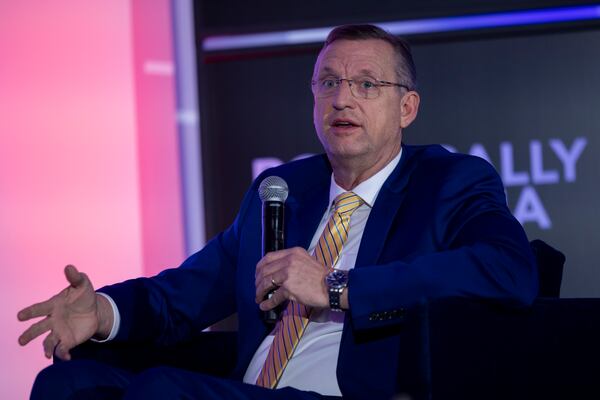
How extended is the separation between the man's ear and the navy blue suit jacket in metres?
0.08

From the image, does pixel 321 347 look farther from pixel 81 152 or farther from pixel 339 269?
pixel 81 152

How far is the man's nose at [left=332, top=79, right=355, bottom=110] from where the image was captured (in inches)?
88.9

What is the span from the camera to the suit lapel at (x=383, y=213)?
203 cm

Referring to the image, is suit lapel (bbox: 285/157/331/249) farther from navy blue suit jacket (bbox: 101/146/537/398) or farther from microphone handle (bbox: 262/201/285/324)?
microphone handle (bbox: 262/201/285/324)

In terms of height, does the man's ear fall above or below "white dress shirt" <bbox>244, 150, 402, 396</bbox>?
above

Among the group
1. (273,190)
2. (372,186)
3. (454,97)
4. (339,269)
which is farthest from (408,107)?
(454,97)

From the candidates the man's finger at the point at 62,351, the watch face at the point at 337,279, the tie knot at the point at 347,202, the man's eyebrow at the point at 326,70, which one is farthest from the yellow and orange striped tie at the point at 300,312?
the man's finger at the point at 62,351

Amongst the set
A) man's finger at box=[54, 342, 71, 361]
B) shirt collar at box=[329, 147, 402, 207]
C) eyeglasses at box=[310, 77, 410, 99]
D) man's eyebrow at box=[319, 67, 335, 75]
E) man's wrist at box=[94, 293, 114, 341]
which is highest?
man's eyebrow at box=[319, 67, 335, 75]

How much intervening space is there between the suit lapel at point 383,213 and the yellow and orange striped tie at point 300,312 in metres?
0.08

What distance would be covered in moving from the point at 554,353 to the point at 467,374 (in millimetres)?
214

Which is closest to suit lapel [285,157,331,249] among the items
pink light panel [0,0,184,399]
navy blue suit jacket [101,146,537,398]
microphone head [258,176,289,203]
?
navy blue suit jacket [101,146,537,398]

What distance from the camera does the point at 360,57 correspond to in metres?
2.29

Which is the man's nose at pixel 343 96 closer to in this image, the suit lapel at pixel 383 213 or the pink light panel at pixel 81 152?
the suit lapel at pixel 383 213

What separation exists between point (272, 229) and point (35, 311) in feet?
1.82
